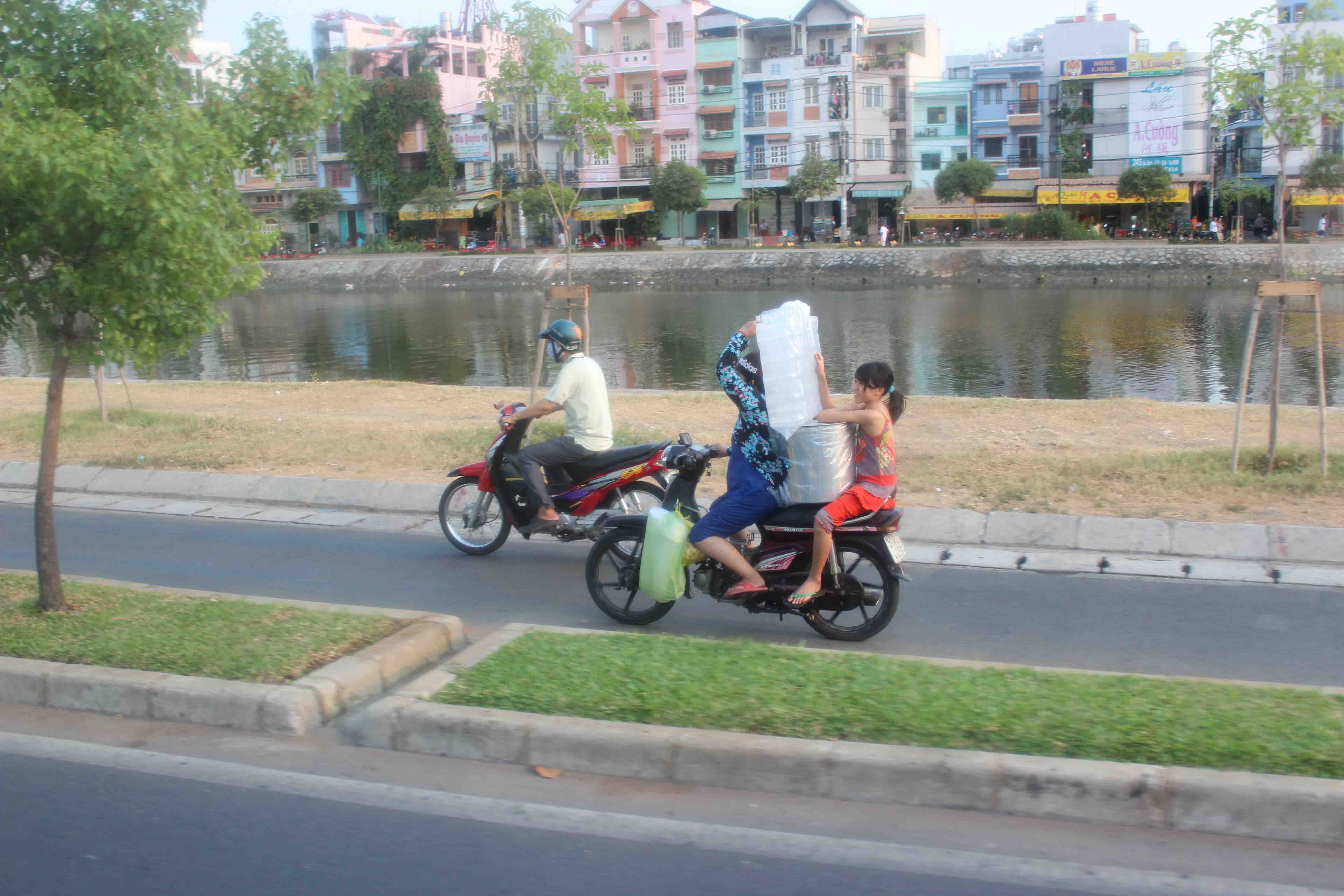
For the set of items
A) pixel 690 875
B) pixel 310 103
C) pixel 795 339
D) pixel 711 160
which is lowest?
pixel 690 875

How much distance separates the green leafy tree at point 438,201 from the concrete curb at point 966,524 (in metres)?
61.8

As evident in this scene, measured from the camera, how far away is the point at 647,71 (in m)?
69.6

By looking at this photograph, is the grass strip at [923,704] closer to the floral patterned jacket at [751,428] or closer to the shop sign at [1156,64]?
the floral patterned jacket at [751,428]

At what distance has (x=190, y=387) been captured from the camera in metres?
19.4

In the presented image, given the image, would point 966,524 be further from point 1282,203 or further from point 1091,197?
point 1091,197

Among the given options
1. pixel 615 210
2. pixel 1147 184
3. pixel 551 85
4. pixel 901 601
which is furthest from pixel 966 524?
pixel 615 210

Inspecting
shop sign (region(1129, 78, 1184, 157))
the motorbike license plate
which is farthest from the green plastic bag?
shop sign (region(1129, 78, 1184, 157))

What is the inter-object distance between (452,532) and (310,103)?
132 inches

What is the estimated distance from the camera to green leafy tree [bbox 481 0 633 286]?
13.6m

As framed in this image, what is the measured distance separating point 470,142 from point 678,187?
16.5 meters

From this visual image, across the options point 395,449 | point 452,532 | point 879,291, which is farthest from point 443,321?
point 452,532

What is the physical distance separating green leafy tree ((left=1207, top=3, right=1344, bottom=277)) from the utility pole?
2120 inches

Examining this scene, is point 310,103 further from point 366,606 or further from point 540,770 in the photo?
point 540,770

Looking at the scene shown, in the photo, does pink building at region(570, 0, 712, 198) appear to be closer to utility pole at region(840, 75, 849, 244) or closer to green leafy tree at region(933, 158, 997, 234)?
utility pole at region(840, 75, 849, 244)
